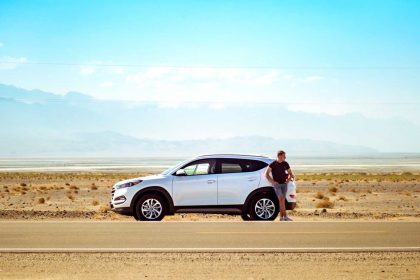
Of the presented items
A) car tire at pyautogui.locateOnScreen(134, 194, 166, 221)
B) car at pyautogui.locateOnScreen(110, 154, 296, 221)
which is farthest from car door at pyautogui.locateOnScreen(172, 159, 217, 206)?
car tire at pyautogui.locateOnScreen(134, 194, 166, 221)

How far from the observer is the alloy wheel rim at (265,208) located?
18.1 metres

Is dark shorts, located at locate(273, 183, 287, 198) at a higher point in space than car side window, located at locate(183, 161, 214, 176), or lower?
lower

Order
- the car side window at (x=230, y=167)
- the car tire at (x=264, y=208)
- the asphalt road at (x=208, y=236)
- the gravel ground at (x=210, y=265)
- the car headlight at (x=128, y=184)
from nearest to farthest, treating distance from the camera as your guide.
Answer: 1. the gravel ground at (x=210, y=265)
2. the asphalt road at (x=208, y=236)
3. the car headlight at (x=128, y=184)
4. the car tire at (x=264, y=208)
5. the car side window at (x=230, y=167)

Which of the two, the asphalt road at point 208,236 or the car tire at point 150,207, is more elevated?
the car tire at point 150,207

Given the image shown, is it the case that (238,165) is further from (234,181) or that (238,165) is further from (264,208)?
(264,208)

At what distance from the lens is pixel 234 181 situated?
17969 mm

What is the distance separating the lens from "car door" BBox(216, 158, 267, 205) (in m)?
17.9

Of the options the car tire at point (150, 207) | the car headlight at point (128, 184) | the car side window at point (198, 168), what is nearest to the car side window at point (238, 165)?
the car side window at point (198, 168)

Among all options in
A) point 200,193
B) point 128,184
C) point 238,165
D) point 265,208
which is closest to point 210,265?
point 200,193

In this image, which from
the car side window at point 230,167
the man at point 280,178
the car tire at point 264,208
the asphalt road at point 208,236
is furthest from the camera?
the car side window at point 230,167

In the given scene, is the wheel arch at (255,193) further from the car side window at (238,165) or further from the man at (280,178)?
the car side window at (238,165)

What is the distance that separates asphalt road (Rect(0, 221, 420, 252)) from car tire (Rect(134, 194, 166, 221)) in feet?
2.78

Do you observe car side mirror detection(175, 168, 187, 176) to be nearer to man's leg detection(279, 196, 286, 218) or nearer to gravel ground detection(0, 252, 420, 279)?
man's leg detection(279, 196, 286, 218)

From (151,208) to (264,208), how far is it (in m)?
3.06
